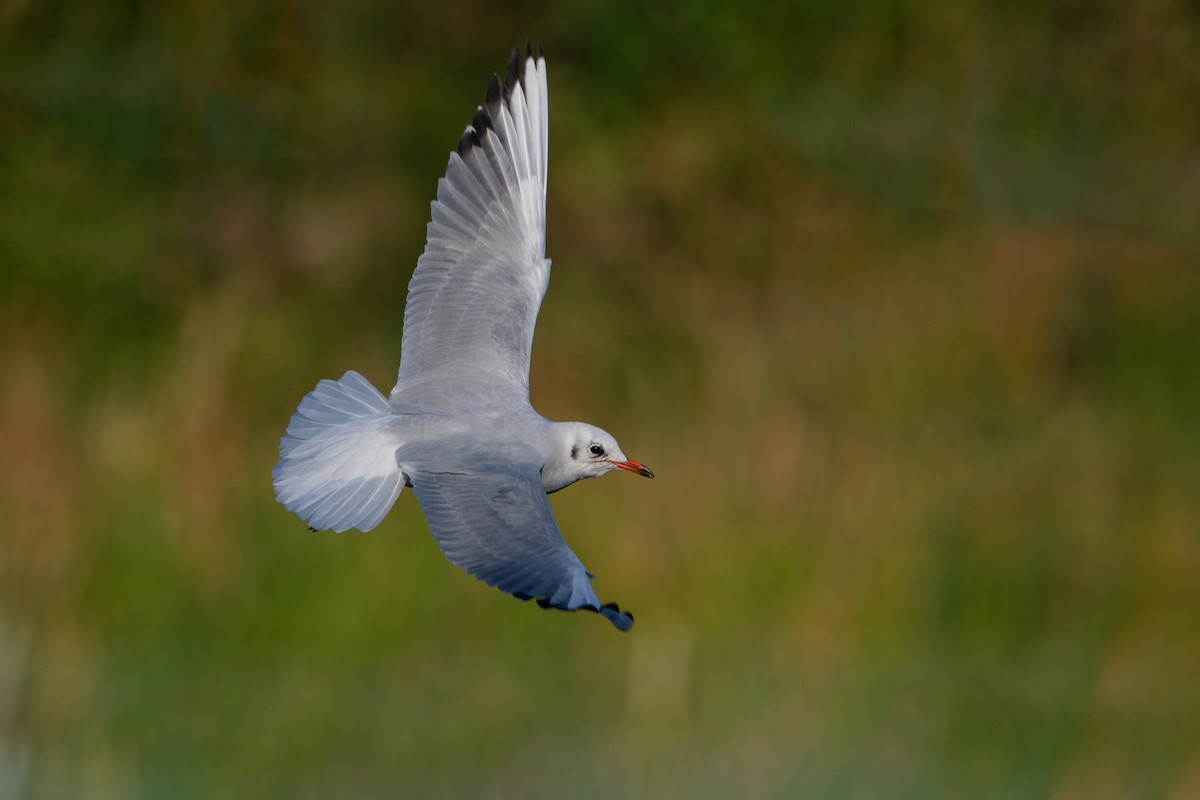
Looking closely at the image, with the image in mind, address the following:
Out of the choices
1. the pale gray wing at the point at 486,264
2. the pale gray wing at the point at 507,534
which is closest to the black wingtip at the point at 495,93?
the pale gray wing at the point at 486,264

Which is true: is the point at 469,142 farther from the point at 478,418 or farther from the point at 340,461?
the point at 340,461

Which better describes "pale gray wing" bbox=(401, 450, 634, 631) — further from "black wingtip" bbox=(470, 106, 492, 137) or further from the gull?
"black wingtip" bbox=(470, 106, 492, 137)

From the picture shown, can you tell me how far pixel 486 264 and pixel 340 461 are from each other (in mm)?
714

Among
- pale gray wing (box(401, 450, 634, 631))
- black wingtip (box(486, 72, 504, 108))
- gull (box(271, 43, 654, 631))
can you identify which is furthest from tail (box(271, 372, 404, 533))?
black wingtip (box(486, 72, 504, 108))

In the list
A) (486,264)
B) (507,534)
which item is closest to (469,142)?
(486,264)

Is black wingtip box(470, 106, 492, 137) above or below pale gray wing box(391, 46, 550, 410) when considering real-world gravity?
Answer: above

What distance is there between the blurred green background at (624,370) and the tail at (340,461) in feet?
5.37

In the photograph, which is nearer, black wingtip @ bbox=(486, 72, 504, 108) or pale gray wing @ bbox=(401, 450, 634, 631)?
pale gray wing @ bbox=(401, 450, 634, 631)

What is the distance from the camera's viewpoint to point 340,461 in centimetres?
383

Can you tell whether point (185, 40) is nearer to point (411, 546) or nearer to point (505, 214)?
point (411, 546)

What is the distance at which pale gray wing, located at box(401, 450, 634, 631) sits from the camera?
3.43 metres

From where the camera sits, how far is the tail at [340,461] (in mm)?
3752

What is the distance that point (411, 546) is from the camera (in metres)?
5.75

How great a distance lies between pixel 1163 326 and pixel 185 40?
3.47 meters
